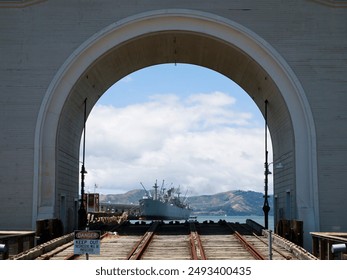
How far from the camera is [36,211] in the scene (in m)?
23.8

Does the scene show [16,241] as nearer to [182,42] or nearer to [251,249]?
[251,249]

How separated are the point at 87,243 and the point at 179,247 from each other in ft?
25.1

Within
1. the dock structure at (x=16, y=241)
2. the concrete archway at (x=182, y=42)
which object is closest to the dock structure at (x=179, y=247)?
the dock structure at (x=16, y=241)

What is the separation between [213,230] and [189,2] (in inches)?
377

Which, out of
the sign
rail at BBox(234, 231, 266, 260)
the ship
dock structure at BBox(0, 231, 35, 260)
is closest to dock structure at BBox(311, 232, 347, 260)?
rail at BBox(234, 231, 266, 260)

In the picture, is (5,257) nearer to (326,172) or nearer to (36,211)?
(36,211)

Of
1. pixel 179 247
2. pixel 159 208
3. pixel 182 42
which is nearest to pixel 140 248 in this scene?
pixel 179 247

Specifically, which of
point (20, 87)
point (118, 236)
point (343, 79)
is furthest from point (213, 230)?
point (20, 87)

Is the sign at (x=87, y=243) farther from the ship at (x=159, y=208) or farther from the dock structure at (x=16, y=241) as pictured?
the ship at (x=159, y=208)

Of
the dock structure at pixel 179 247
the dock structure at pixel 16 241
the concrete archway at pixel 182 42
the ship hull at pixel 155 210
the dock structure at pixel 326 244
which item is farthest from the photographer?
the ship hull at pixel 155 210

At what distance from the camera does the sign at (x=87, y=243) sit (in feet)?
42.2

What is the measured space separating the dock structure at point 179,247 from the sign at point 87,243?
343cm

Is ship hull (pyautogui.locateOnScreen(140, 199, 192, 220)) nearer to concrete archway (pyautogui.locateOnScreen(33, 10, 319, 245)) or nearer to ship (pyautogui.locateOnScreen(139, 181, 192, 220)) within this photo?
ship (pyautogui.locateOnScreen(139, 181, 192, 220))

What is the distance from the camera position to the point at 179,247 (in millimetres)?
20203
